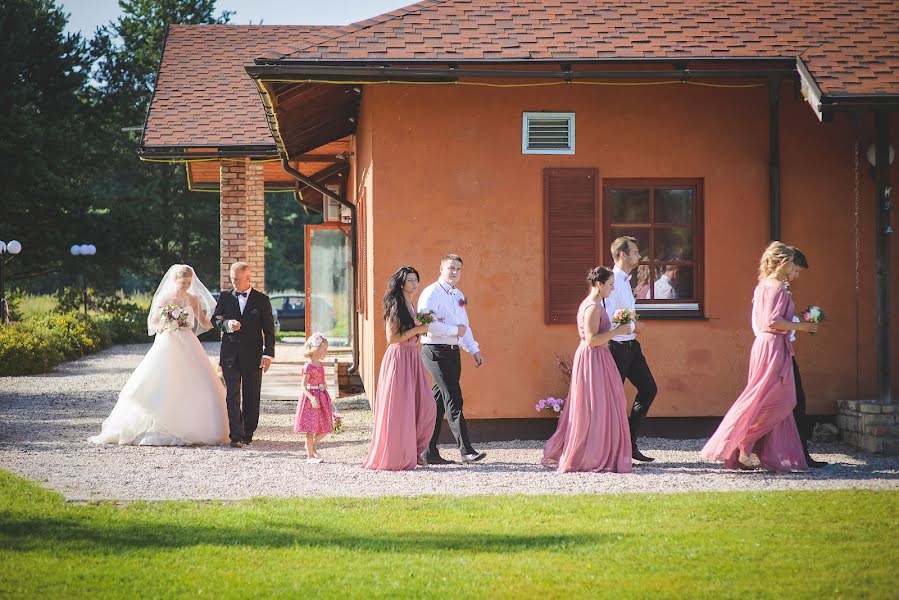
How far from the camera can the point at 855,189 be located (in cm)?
1150

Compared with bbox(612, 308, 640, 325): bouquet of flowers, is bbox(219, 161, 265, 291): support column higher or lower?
higher

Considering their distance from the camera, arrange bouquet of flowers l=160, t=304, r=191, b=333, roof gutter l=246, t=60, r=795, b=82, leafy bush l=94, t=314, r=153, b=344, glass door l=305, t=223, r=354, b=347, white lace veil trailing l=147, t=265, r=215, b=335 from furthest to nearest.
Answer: leafy bush l=94, t=314, r=153, b=344
glass door l=305, t=223, r=354, b=347
white lace veil trailing l=147, t=265, r=215, b=335
bouquet of flowers l=160, t=304, r=191, b=333
roof gutter l=246, t=60, r=795, b=82

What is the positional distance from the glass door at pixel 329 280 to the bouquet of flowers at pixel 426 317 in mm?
10261

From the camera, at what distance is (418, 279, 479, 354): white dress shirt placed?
9.70 m

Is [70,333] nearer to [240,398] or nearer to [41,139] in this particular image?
[41,139]

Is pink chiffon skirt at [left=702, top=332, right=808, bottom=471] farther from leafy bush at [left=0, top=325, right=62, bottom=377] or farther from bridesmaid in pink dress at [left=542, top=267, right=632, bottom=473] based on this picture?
leafy bush at [left=0, top=325, right=62, bottom=377]

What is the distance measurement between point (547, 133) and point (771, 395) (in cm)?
372

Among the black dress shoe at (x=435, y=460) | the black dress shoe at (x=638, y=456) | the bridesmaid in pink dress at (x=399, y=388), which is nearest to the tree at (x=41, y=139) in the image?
the bridesmaid in pink dress at (x=399, y=388)

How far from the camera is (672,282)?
11.6m

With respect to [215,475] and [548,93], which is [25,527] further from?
[548,93]

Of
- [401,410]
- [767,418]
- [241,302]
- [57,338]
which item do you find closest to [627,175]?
[767,418]

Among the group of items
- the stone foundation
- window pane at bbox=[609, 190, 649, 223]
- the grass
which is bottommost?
the stone foundation

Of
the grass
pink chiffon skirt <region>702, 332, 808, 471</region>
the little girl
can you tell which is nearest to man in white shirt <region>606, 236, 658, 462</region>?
pink chiffon skirt <region>702, 332, 808, 471</region>

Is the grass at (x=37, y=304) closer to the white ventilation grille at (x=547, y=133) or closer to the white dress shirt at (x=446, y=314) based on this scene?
the white ventilation grille at (x=547, y=133)
